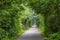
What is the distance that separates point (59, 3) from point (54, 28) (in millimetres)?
7239

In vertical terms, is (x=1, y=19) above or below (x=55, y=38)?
above

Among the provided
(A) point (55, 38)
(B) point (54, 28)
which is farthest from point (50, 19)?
(A) point (55, 38)

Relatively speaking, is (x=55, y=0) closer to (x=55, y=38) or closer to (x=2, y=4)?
(x=55, y=38)

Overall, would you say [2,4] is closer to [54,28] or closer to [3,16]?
[3,16]

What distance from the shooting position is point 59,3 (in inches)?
668

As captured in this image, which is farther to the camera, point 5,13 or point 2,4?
point 2,4

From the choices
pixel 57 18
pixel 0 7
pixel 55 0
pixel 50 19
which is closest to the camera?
pixel 55 0

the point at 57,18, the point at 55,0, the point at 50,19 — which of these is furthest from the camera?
the point at 50,19

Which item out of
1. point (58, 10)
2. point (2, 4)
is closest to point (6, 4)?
Result: point (2, 4)

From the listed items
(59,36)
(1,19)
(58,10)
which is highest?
(58,10)

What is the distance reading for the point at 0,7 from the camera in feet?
62.1

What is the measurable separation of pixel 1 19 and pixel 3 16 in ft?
1.30

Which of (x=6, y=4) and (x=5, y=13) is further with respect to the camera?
(x=6, y=4)

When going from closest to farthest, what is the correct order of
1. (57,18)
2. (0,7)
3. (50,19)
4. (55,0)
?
(55,0)
(0,7)
(57,18)
(50,19)
